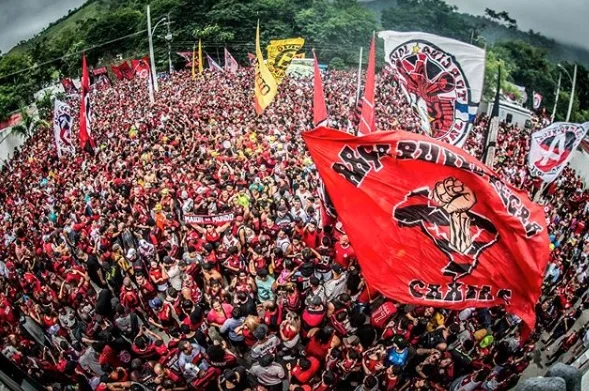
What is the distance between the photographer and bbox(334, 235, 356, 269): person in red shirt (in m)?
6.76

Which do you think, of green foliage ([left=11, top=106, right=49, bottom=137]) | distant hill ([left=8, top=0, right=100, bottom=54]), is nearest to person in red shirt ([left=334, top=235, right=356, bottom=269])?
green foliage ([left=11, top=106, right=49, bottom=137])

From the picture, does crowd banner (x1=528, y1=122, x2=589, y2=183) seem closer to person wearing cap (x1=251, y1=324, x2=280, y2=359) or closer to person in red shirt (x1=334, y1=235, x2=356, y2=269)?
person in red shirt (x1=334, y1=235, x2=356, y2=269)

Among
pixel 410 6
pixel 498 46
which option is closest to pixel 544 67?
pixel 498 46

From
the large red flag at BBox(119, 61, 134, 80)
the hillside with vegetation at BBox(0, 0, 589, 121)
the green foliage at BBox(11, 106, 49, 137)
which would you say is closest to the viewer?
the green foliage at BBox(11, 106, 49, 137)

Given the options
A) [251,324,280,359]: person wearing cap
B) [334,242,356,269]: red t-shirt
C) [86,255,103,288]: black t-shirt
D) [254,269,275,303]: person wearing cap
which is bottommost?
[86,255,103,288]: black t-shirt

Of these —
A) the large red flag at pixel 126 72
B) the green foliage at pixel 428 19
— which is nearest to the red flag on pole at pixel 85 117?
the large red flag at pixel 126 72

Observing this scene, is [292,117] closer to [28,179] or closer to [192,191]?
[192,191]

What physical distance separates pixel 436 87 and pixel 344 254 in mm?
2794

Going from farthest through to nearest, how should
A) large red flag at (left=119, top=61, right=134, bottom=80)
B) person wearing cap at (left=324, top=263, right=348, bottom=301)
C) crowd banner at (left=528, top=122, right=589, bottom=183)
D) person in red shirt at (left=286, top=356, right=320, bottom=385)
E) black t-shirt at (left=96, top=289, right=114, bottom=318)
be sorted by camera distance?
large red flag at (left=119, top=61, right=134, bottom=80)
crowd banner at (left=528, top=122, right=589, bottom=183)
black t-shirt at (left=96, top=289, right=114, bottom=318)
person wearing cap at (left=324, top=263, right=348, bottom=301)
person in red shirt at (left=286, top=356, right=320, bottom=385)

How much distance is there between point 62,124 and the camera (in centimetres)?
1327

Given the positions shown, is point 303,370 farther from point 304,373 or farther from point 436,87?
point 436,87

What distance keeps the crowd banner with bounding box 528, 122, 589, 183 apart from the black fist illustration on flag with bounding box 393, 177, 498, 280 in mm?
6647

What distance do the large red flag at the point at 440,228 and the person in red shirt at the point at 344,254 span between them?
220 cm

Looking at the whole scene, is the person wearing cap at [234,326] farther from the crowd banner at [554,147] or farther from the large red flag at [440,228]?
the crowd banner at [554,147]
